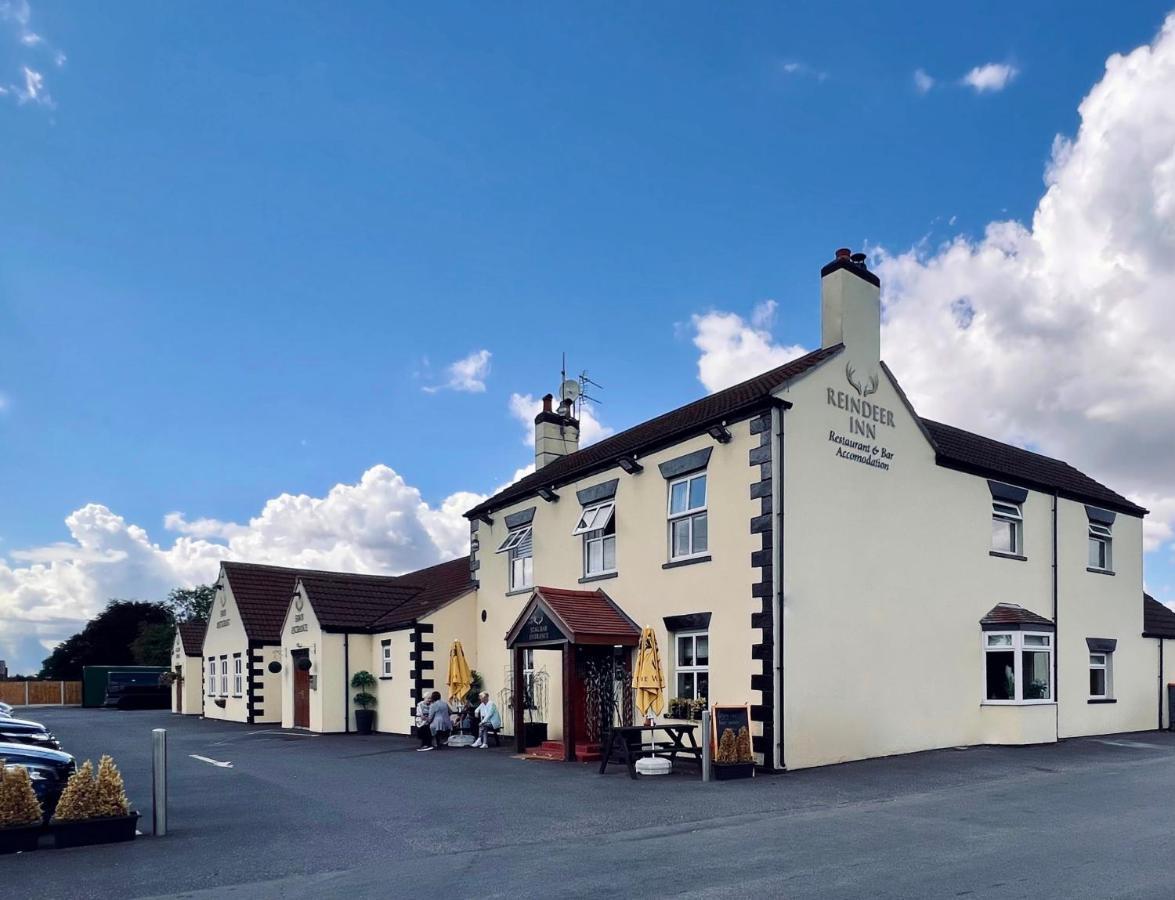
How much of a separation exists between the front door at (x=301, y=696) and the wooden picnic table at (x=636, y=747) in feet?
52.8

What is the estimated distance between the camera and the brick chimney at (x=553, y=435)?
28.0 meters

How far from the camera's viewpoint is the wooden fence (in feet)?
195

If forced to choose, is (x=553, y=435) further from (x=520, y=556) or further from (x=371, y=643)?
(x=371, y=643)

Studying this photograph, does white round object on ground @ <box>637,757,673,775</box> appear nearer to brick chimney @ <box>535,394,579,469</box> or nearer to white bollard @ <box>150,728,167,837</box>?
white bollard @ <box>150,728,167,837</box>

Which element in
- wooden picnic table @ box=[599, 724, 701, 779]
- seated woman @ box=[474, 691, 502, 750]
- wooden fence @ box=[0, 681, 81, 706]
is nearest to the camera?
wooden picnic table @ box=[599, 724, 701, 779]

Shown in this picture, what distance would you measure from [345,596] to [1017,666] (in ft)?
60.3

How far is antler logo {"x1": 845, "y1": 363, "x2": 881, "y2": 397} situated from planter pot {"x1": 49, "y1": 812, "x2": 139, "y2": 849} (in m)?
13.2

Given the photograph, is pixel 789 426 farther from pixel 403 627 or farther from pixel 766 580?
pixel 403 627

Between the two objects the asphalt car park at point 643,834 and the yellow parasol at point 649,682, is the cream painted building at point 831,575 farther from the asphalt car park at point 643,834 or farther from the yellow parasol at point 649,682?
the asphalt car park at point 643,834

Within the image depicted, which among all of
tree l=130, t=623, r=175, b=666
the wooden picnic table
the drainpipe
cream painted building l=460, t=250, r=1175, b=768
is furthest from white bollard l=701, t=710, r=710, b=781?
tree l=130, t=623, r=175, b=666

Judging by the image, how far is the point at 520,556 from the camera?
24.2m

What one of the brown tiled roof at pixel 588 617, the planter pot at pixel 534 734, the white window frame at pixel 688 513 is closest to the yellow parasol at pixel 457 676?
the planter pot at pixel 534 734

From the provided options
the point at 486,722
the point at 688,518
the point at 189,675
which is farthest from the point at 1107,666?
the point at 189,675

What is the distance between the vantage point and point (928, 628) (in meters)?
18.8
